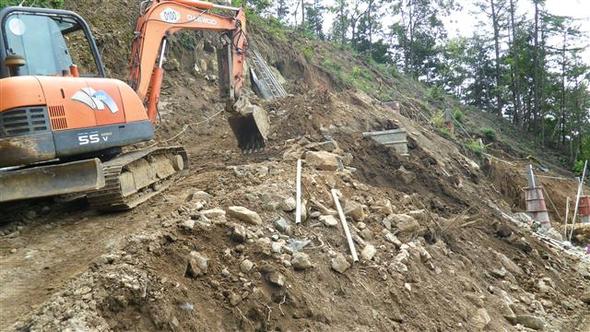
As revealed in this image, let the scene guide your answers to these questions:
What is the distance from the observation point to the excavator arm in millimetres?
7527

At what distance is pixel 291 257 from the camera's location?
5363mm

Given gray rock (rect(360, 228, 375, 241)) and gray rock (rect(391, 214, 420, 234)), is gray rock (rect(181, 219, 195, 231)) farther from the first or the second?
gray rock (rect(391, 214, 420, 234))

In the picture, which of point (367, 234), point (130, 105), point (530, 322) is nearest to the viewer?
point (130, 105)

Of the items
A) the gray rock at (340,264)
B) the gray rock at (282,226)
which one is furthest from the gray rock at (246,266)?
the gray rock at (340,264)

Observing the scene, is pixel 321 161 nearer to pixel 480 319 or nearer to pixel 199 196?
pixel 199 196

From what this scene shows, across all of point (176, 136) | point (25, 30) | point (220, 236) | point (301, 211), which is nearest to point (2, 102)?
point (25, 30)

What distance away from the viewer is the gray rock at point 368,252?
19.8ft

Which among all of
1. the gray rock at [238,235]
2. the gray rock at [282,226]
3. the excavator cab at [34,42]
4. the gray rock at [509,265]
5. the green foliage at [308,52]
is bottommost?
the gray rock at [509,265]

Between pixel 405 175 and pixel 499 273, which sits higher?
pixel 405 175

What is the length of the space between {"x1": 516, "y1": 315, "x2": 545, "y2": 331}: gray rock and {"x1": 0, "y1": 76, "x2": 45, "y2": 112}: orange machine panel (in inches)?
235

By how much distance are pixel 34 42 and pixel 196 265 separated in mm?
2972

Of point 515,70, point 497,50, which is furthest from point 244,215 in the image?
point 497,50

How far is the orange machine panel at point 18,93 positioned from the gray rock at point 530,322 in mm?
5978

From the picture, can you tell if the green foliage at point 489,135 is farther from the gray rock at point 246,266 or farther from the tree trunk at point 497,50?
the gray rock at point 246,266
